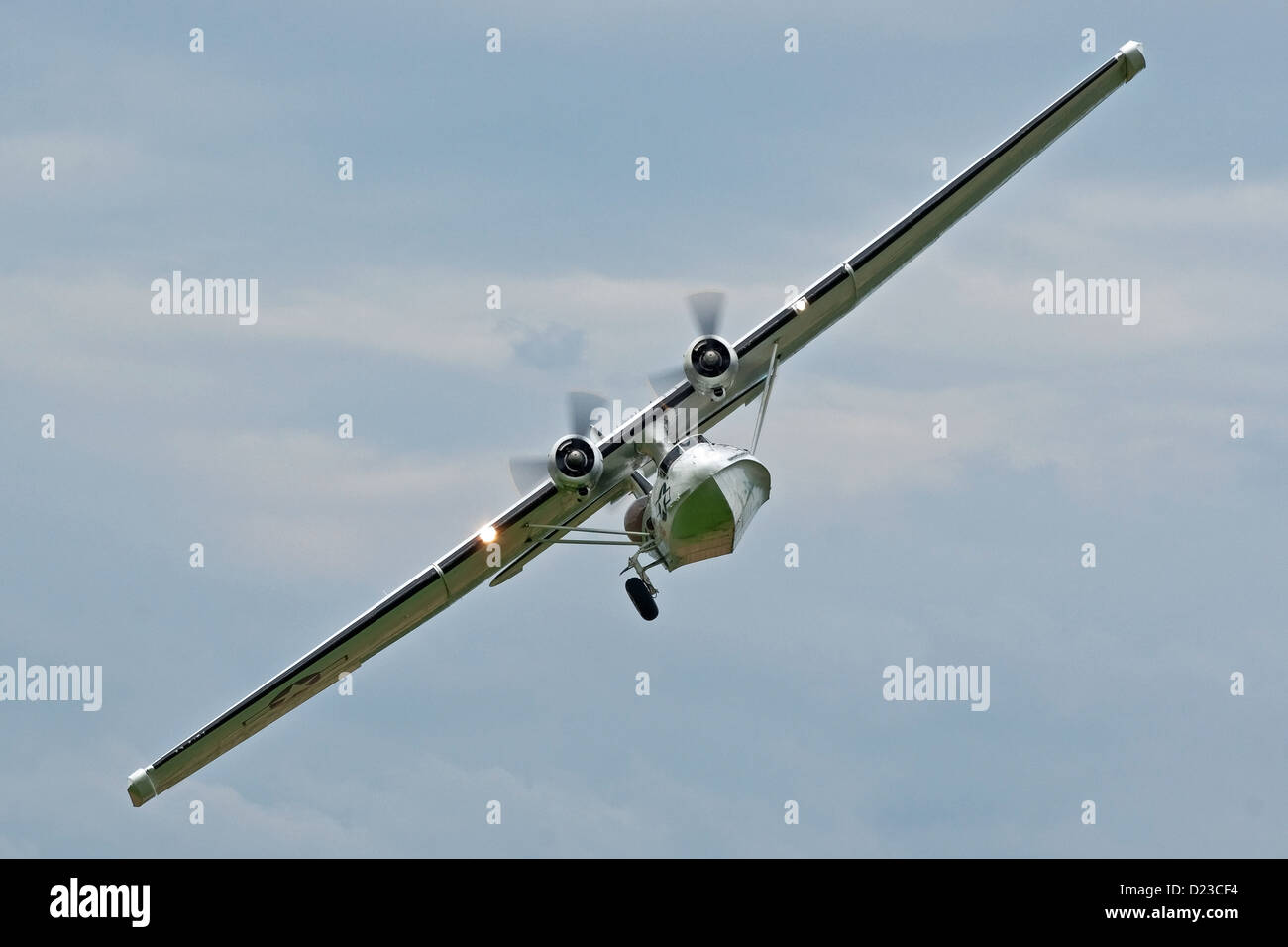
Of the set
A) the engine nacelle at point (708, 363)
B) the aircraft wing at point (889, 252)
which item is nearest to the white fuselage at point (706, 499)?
the engine nacelle at point (708, 363)

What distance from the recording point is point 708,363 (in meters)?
40.8

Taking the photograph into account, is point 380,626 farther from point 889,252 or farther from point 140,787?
point 889,252

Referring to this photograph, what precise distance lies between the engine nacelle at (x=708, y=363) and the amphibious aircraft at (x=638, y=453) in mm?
18

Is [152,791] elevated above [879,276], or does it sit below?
below

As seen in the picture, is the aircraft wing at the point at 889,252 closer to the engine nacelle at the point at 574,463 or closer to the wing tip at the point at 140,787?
the engine nacelle at the point at 574,463

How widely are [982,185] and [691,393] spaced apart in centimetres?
685

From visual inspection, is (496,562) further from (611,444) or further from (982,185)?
(982,185)

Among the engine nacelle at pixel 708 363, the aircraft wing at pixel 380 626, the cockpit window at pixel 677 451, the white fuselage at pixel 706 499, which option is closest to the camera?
the white fuselage at pixel 706 499

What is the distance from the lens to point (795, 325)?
43156mm

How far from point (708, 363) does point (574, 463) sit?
9.84 feet

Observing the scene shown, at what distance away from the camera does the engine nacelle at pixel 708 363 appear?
40781mm

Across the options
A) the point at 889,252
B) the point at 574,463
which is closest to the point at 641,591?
the point at 574,463

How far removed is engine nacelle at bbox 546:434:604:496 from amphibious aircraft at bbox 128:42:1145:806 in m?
0.02
